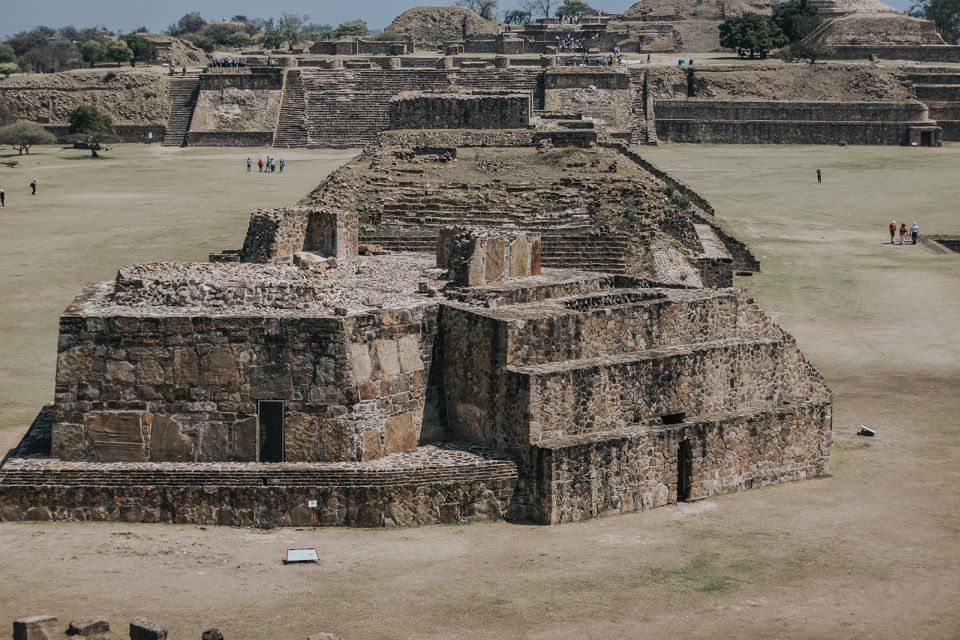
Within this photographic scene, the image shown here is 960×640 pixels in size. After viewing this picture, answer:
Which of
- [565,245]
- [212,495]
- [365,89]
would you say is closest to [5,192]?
[365,89]

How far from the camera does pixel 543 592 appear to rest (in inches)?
620

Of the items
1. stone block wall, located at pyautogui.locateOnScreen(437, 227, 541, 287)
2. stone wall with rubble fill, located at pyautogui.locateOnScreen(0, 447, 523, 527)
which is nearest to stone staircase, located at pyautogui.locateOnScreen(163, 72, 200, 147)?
stone block wall, located at pyautogui.locateOnScreen(437, 227, 541, 287)

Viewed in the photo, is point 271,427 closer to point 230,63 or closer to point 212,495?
point 212,495

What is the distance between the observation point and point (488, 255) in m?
22.7

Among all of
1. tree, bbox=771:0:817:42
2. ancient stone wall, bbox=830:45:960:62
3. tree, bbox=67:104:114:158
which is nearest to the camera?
tree, bbox=67:104:114:158

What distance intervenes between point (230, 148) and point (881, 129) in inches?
1245

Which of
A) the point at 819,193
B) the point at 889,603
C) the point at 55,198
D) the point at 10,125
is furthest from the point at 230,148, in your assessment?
the point at 889,603

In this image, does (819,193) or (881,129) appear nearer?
(819,193)

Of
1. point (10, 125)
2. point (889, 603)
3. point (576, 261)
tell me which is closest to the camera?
point (889, 603)

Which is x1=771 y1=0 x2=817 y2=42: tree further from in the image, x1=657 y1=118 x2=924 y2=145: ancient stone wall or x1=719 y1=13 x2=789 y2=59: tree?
x1=657 y1=118 x2=924 y2=145: ancient stone wall

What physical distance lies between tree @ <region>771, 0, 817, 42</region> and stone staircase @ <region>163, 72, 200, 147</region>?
1460 inches

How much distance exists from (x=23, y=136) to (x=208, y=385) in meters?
52.7

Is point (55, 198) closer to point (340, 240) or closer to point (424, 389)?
point (340, 240)

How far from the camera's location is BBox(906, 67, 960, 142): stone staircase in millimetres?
76562
